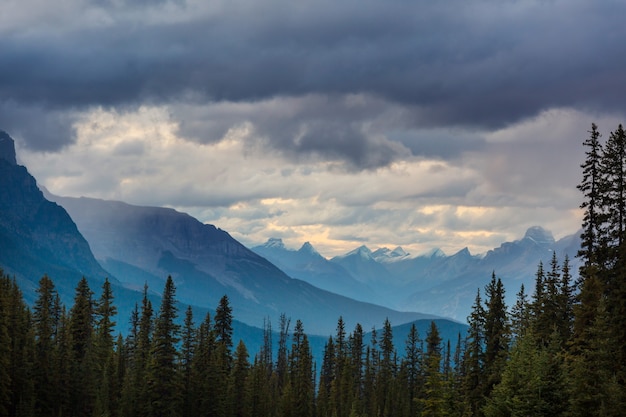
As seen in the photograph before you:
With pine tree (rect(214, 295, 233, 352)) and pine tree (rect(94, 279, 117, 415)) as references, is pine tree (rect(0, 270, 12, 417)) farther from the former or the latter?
pine tree (rect(214, 295, 233, 352))

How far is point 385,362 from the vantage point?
158 meters

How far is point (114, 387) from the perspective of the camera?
11031 centimetres

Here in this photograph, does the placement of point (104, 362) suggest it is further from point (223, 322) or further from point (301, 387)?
point (301, 387)

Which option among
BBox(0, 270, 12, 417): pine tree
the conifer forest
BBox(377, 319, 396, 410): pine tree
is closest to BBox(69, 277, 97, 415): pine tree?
the conifer forest

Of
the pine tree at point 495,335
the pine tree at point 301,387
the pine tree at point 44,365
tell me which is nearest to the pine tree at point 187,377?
the pine tree at point 44,365

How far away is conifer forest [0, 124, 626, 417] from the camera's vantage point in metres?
63.8

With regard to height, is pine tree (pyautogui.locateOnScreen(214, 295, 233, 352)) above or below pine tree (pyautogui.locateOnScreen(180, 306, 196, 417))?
above

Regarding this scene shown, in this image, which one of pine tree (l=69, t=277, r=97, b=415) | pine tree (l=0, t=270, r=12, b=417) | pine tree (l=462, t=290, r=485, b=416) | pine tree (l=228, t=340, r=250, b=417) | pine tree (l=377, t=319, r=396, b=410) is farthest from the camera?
pine tree (l=377, t=319, r=396, b=410)

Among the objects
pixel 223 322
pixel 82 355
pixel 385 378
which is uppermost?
pixel 223 322

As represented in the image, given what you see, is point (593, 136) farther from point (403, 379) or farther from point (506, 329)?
point (403, 379)

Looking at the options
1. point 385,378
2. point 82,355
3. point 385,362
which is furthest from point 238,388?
point 385,362

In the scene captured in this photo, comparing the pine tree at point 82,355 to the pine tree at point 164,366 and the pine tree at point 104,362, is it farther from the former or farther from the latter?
the pine tree at point 164,366

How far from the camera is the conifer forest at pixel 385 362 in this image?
2511 inches


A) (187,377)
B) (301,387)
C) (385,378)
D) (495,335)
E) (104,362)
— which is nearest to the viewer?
(495,335)
